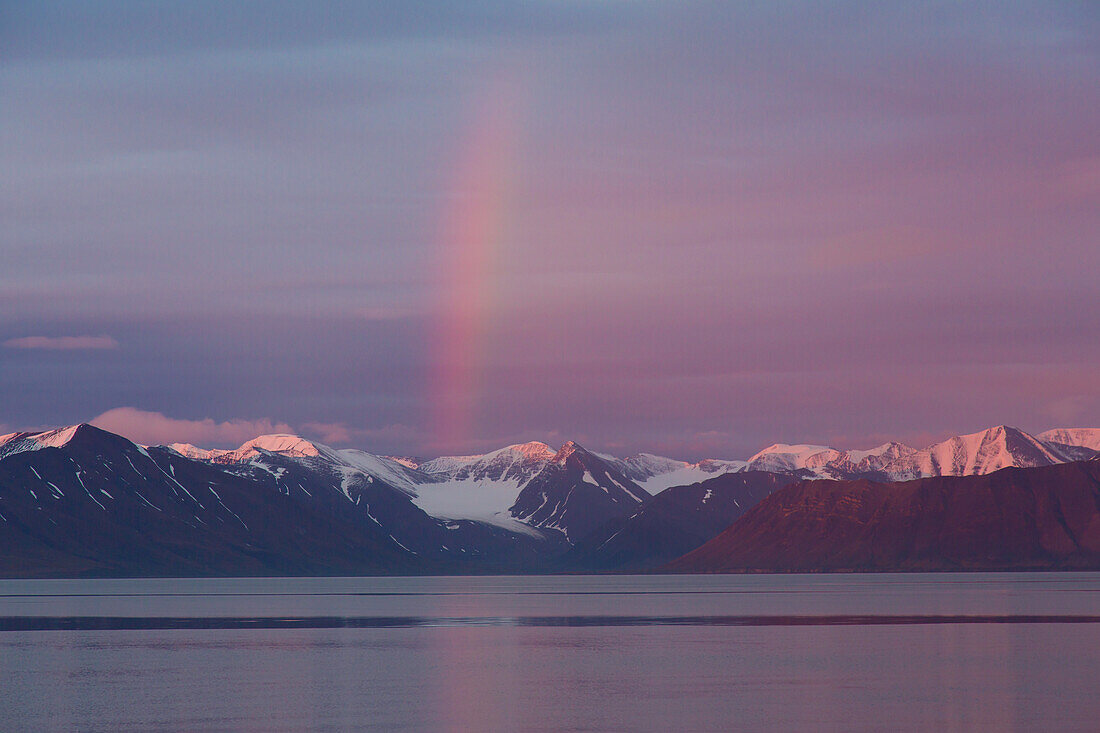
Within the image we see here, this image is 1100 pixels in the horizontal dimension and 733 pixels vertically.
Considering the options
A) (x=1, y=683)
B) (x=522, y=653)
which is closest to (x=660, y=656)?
(x=522, y=653)

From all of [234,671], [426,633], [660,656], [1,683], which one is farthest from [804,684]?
[426,633]

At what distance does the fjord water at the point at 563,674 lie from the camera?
55.5m

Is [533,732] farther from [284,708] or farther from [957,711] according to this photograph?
[957,711]

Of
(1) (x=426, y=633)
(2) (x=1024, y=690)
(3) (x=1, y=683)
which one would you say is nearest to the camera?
(2) (x=1024, y=690)

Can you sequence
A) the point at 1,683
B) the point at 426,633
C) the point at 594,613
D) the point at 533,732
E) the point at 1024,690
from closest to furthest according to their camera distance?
the point at 533,732
the point at 1024,690
the point at 1,683
the point at 426,633
the point at 594,613

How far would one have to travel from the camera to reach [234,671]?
3029 inches

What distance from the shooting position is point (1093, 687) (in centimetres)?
6381

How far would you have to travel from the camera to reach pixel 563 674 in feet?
243

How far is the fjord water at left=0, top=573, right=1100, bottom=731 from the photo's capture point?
55.5 meters

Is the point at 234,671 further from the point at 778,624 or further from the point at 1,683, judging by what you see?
the point at 778,624

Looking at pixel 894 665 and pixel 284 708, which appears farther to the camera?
pixel 894 665

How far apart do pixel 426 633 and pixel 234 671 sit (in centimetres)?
3679

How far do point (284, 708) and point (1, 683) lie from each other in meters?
19.6

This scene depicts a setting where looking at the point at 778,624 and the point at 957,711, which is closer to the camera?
the point at 957,711
